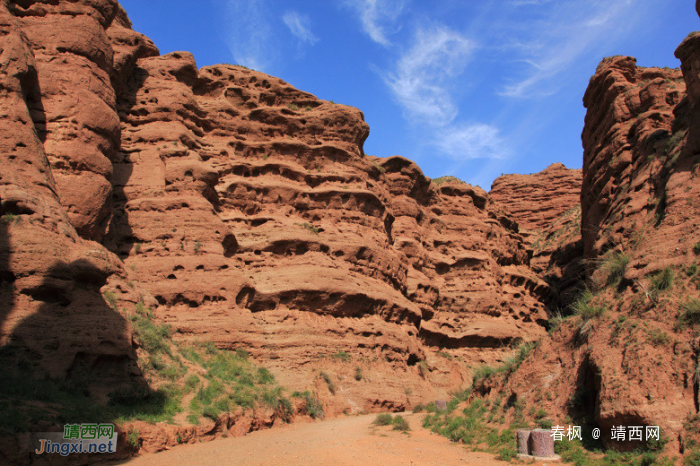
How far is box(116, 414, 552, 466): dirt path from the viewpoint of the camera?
34.9ft

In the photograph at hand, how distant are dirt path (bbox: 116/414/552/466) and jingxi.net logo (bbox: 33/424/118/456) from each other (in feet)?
2.18

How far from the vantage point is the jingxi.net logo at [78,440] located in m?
9.06

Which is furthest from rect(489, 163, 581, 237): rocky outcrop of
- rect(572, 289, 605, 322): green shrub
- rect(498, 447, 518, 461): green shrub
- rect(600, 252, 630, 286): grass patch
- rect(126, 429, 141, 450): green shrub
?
rect(126, 429, 141, 450): green shrub

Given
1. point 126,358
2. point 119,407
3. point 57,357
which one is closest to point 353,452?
point 119,407

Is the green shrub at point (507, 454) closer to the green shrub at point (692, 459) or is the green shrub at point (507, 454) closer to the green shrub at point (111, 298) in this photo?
the green shrub at point (692, 459)

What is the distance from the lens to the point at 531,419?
12125 mm

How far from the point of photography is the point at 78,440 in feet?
31.7

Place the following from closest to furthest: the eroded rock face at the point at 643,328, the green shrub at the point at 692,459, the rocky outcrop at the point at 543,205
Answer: the green shrub at the point at 692,459 → the eroded rock face at the point at 643,328 → the rocky outcrop at the point at 543,205

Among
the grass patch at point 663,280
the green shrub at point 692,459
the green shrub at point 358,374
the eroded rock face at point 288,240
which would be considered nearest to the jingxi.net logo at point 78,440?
the eroded rock face at point 288,240

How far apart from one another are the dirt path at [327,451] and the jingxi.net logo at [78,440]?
666mm

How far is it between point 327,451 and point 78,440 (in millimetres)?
5299

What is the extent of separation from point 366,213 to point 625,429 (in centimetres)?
2042

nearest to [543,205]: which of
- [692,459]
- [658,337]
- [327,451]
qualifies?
[658,337]

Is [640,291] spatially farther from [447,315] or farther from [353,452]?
[447,315]
